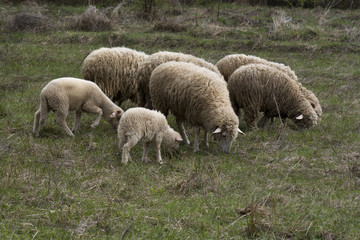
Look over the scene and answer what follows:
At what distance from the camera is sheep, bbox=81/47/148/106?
31.5ft

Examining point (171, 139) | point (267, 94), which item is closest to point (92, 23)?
point (267, 94)

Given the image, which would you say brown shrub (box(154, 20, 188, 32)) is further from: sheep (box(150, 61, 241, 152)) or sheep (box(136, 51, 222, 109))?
sheep (box(150, 61, 241, 152))

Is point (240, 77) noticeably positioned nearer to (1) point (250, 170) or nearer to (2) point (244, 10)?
(1) point (250, 170)

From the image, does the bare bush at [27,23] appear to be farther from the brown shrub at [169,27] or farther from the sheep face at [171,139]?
the sheep face at [171,139]

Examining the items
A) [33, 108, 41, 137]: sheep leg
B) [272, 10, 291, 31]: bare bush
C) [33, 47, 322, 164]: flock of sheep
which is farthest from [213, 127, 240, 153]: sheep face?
[272, 10, 291, 31]: bare bush

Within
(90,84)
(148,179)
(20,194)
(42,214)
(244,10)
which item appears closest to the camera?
(42,214)

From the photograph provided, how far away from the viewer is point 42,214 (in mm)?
4926

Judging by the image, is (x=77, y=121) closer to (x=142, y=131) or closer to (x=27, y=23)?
(x=142, y=131)

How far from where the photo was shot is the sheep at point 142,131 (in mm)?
6914

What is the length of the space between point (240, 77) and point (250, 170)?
2.84 metres

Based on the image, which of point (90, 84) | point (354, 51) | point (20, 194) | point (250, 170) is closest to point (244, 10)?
point (354, 51)

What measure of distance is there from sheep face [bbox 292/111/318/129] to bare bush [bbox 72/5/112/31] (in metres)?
Answer: 10.8

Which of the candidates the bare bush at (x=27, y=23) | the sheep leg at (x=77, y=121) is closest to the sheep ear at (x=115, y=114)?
the sheep leg at (x=77, y=121)

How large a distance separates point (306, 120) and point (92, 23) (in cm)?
1114
